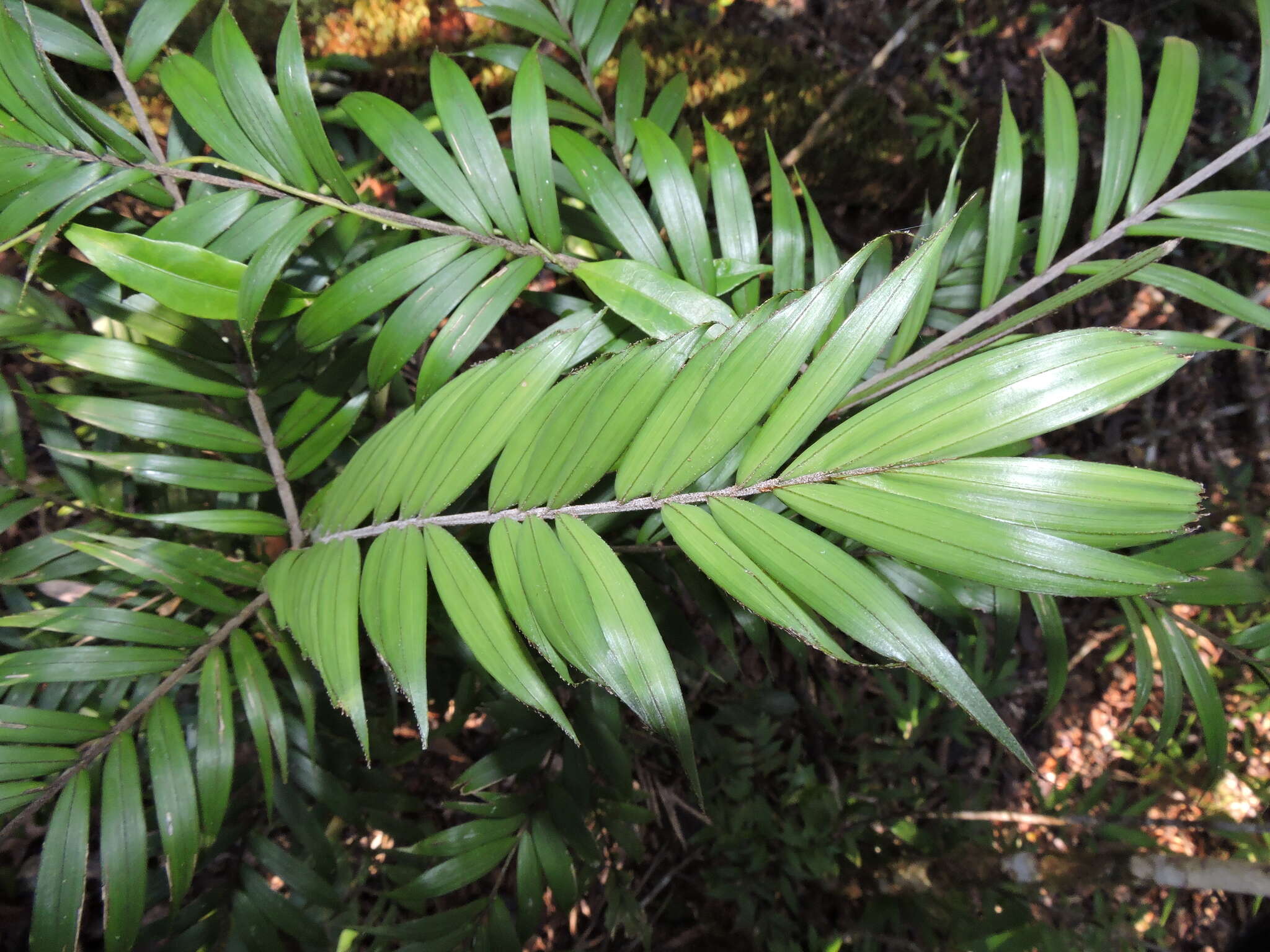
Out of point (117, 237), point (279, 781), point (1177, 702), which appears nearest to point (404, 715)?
point (279, 781)

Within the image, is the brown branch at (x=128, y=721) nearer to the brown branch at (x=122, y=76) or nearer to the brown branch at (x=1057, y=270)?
the brown branch at (x=122, y=76)

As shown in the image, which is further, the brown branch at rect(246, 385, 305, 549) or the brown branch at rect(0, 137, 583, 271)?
the brown branch at rect(246, 385, 305, 549)

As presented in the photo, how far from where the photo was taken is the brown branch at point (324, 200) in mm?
833

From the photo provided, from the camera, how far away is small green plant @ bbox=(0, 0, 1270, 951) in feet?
1.84

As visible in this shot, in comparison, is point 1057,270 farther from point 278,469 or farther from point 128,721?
point 128,721

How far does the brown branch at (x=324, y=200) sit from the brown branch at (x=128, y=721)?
60cm

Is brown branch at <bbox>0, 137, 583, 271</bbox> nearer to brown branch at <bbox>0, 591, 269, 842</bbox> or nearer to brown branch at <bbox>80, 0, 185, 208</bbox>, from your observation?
brown branch at <bbox>80, 0, 185, 208</bbox>

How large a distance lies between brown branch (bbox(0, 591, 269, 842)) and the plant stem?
11.7 inches

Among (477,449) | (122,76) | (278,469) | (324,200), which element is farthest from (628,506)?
(122,76)

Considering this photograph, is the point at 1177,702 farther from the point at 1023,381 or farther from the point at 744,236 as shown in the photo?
the point at 744,236

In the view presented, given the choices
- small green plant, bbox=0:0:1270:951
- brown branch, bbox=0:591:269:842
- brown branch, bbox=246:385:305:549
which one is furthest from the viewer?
brown branch, bbox=246:385:305:549

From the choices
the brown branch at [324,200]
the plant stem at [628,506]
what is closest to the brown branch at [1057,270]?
the plant stem at [628,506]

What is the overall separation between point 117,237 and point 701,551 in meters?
0.77

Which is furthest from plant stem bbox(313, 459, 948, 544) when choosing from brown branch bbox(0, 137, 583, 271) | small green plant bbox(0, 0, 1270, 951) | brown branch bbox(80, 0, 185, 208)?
brown branch bbox(80, 0, 185, 208)
